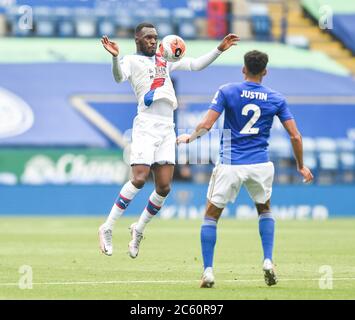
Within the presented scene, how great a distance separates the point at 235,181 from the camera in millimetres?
11547

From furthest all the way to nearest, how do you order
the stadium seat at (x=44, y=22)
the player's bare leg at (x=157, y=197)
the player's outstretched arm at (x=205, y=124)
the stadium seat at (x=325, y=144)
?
the stadium seat at (x=44, y=22) < the stadium seat at (x=325, y=144) < the player's bare leg at (x=157, y=197) < the player's outstretched arm at (x=205, y=124)

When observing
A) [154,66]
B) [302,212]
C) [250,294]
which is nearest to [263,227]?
[250,294]

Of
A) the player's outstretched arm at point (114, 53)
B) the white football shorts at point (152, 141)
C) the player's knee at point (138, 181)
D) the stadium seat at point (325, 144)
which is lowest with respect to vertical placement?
the player's knee at point (138, 181)

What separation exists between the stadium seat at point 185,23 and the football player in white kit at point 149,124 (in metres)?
19.5

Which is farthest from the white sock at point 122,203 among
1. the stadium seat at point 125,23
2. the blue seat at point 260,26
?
the blue seat at point 260,26

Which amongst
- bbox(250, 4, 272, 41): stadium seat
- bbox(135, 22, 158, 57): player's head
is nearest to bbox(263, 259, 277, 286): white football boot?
bbox(135, 22, 158, 57): player's head

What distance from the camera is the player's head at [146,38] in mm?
13453

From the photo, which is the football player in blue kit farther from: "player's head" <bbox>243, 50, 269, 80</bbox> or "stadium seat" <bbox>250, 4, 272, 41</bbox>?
"stadium seat" <bbox>250, 4, 272, 41</bbox>

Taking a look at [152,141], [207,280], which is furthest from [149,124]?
[207,280]

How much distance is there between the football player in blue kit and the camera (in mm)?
11469

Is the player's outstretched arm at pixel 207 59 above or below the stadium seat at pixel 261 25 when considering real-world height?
below

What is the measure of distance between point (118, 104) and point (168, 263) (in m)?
15.5

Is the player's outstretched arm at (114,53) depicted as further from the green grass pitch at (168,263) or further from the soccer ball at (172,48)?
the green grass pitch at (168,263)

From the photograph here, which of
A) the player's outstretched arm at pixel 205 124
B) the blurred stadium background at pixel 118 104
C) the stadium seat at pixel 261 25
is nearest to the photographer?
the player's outstretched arm at pixel 205 124
